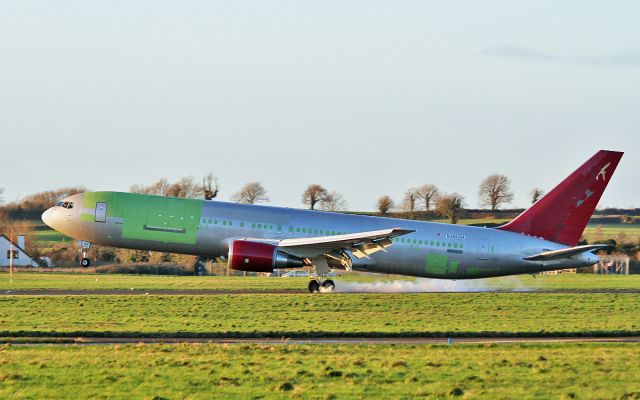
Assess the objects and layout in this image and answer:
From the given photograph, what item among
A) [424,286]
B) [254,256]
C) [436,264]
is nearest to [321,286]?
[254,256]

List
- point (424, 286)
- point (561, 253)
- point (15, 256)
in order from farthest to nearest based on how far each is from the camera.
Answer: point (15, 256)
point (424, 286)
point (561, 253)

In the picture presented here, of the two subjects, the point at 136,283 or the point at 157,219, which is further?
the point at 136,283

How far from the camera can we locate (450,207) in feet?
359

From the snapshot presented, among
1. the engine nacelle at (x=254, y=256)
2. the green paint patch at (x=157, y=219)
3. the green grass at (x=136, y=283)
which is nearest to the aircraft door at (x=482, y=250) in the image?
the green grass at (x=136, y=283)

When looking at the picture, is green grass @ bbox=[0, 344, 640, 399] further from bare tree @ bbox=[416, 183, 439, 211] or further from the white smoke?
bare tree @ bbox=[416, 183, 439, 211]

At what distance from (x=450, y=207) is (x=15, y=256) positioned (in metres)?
48.2

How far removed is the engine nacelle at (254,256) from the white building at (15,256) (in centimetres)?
3910

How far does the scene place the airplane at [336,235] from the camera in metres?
47.0

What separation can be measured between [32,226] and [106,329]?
6769cm

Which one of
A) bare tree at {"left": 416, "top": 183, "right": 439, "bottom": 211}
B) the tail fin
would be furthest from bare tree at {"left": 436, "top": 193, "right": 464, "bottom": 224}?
the tail fin

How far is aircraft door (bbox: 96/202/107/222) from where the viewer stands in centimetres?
4747

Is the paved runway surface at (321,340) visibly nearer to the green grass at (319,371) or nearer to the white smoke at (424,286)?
the green grass at (319,371)

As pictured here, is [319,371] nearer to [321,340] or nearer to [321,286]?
[321,340]

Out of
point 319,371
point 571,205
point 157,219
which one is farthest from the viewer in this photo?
point 571,205
